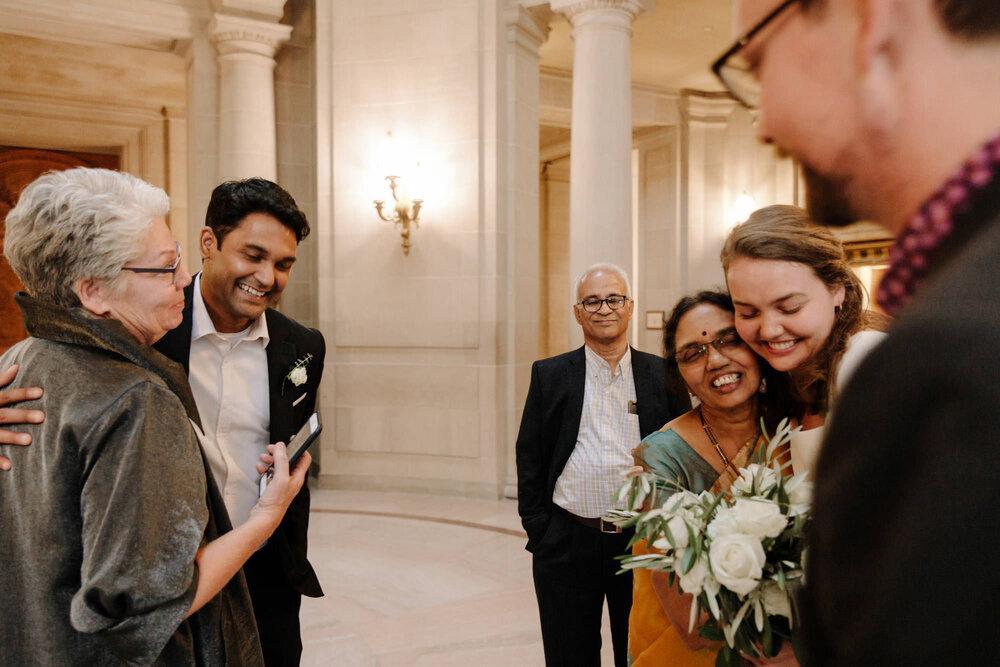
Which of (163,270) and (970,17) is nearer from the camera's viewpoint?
(970,17)

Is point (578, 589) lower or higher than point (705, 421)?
lower

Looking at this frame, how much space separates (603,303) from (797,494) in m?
2.14

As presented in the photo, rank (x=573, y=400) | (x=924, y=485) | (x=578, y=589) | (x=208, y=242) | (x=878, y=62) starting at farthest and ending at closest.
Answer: (x=573, y=400) < (x=578, y=589) < (x=208, y=242) < (x=878, y=62) < (x=924, y=485)

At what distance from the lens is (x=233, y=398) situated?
2438mm

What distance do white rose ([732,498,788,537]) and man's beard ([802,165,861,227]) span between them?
3.01 ft

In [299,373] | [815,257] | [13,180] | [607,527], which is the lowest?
[607,527]

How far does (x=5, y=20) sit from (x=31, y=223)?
7.32m

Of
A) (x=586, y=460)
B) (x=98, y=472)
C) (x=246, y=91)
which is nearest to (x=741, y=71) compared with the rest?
(x=98, y=472)

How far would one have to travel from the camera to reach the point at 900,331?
376 mm

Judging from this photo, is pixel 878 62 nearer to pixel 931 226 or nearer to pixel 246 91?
pixel 931 226

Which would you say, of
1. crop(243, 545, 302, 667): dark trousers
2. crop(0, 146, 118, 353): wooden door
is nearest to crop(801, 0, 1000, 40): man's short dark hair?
crop(243, 545, 302, 667): dark trousers

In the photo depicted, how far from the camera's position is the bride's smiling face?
1.59 meters

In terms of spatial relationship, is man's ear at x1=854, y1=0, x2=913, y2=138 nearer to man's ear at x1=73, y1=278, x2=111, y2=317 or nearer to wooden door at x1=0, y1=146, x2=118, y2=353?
man's ear at x1=73, y1=278, x2=111, y2=317

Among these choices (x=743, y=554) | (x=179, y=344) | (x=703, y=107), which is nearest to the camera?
(x=743, y=554)
